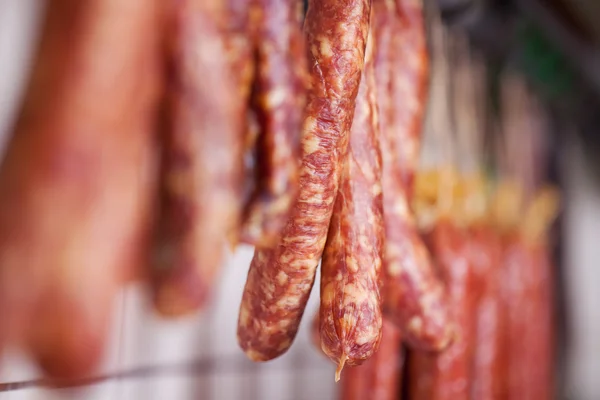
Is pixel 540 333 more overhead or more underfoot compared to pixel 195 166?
more underfoot

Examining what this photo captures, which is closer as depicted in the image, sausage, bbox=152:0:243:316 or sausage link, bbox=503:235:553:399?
sausage, bbox=152:0:243:316

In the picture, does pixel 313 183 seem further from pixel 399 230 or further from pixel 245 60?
pixel 399 230

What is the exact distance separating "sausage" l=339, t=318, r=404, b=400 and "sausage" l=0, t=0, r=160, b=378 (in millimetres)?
956

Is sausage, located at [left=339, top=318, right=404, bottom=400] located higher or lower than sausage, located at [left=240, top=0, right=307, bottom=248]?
lower

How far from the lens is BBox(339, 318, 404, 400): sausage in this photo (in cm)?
125

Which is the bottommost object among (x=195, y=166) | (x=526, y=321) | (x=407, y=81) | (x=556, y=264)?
(x=526, y=321)

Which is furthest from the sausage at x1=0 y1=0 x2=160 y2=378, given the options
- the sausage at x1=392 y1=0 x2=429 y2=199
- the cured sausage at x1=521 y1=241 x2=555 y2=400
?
the cured sausage at x1=521 y1=241 x2=555 y2=400

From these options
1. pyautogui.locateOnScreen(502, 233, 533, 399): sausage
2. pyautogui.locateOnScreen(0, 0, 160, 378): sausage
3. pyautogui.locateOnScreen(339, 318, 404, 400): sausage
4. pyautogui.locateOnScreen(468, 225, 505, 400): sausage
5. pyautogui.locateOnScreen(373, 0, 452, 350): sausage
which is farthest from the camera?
pyautogui.locateOnScreen(502, 233, 533, 399): sausage

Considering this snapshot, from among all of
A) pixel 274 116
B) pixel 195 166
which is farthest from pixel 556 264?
pixel 195 166

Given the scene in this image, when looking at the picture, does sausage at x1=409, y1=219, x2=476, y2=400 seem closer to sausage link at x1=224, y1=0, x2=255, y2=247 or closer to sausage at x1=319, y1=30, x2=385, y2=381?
sausage at x1=319, y1=30, x2=385, y2=381

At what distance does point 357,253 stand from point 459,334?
2.15 ft

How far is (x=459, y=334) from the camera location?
1.28 meters

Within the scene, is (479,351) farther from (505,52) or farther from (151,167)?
(151,167)

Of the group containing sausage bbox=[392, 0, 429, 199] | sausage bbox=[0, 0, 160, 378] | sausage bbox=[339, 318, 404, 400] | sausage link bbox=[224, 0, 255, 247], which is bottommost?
sausage bbox=[339, 318, 404, 400]
